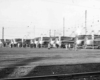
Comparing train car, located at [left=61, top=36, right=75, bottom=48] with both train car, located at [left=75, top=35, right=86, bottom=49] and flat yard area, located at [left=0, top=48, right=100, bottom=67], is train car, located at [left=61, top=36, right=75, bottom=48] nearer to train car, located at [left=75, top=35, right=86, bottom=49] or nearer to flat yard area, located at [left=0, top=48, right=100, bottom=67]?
train car, located at [left=75, top=35, right=86, bottom=49]

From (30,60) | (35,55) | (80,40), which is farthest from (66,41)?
(30,60)

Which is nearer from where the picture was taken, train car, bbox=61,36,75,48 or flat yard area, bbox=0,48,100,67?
flat yard area, bbox=0,48,100,67

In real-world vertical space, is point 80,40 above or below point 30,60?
above

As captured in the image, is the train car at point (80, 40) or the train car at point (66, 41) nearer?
the train car at point (80, 40)

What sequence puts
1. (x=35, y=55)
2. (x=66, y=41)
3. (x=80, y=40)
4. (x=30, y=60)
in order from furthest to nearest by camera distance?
1. (x=66, y=41)
2. (x=80, y=40)
3. (x=35, y=55)
4. (x=30, y=60)

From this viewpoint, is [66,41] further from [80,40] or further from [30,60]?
[30,60]

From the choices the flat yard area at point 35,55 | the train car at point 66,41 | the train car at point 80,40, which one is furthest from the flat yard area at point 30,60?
the train car at point 66,41

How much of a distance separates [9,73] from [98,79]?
5.02 m

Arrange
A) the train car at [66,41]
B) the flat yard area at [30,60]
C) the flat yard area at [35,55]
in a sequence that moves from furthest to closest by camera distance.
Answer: the train car at [66,41] → the flat yard area at [35,55] → the flat yard area at [30,60]

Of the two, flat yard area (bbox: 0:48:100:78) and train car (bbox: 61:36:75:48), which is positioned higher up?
train car (bbox: 61:36:75:48)

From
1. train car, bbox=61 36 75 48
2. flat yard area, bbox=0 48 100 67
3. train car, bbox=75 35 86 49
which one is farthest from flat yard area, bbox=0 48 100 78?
train car, bbox=61 36 75 48

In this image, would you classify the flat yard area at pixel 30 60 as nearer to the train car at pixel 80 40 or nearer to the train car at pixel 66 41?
the train car at pixel 80 40

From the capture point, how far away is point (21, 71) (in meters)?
11.0

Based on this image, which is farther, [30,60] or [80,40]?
[80,40]
